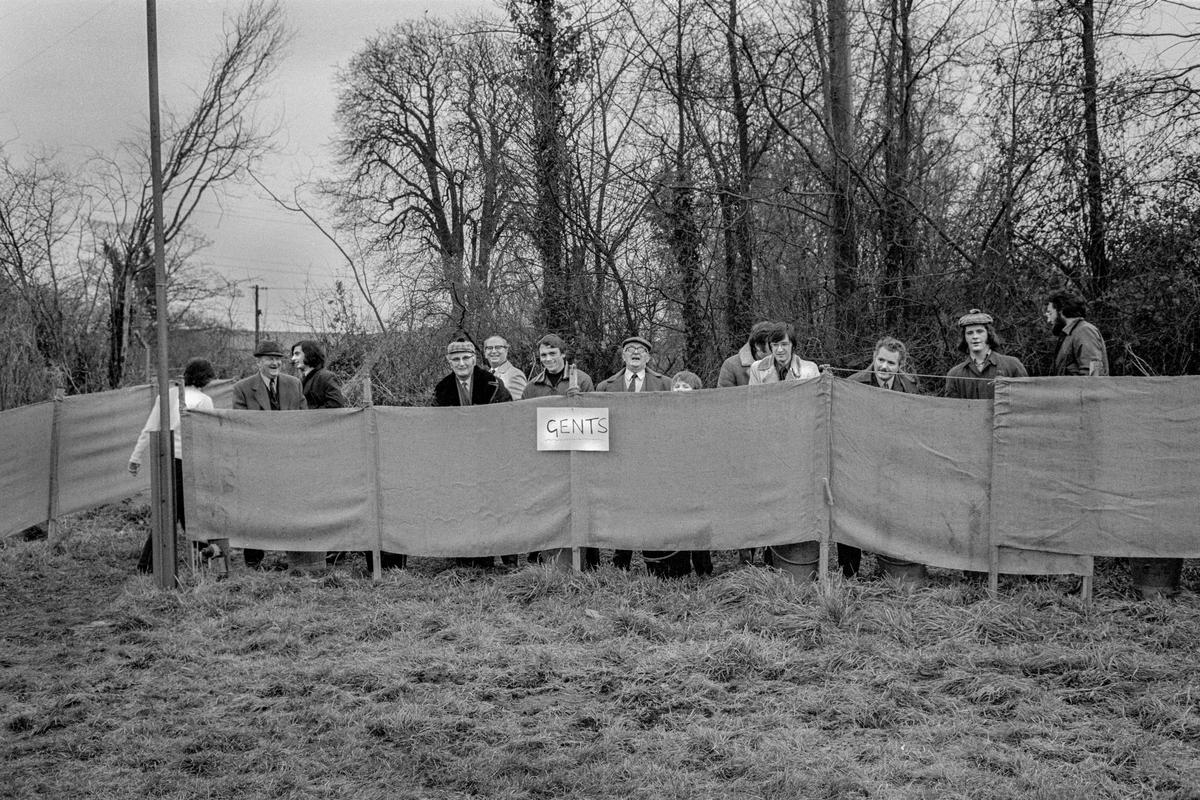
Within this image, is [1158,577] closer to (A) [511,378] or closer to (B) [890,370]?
(B) [890,370]

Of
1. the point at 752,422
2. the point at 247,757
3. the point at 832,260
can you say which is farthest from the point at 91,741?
the point at 832,260

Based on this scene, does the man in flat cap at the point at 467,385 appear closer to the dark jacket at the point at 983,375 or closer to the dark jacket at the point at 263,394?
the dark jacket at the point at 263,394

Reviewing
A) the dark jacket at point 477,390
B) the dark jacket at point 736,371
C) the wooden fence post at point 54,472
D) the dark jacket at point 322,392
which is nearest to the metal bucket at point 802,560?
the dark jacket at point 736,371

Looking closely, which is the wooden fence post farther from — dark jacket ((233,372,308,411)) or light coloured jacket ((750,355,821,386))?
light coloured jacket ((750,355,821,386))

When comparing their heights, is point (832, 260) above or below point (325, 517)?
above

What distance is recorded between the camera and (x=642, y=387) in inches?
364

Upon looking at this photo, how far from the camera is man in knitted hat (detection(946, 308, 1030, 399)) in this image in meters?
8.20

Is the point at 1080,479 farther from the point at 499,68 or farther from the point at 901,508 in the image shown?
the point at 499,68

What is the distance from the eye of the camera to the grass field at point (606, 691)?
4.69 metres

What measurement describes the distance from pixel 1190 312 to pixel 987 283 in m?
2.13

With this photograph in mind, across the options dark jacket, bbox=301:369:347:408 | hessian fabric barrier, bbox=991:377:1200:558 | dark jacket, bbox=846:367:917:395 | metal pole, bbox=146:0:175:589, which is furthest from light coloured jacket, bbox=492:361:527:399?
hessian fabric barrier, bbox=991:377:1200:558

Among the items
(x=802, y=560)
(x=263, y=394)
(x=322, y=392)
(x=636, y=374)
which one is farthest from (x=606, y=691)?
(x=263, y=394)

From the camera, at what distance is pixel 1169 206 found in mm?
10000

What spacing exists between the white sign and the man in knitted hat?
2.60 m
